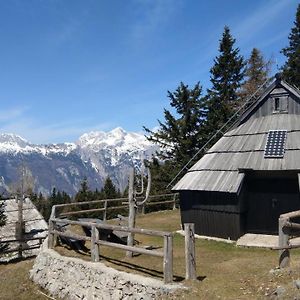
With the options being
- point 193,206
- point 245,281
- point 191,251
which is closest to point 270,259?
point 245,281

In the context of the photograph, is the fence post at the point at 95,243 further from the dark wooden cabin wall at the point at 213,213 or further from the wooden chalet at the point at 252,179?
the dark wooden cabin wall at the point at 213,213

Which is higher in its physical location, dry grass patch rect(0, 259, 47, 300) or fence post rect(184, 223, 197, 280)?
fence post rect(184, 223, 197, 280)

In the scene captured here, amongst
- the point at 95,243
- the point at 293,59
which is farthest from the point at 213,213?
the point at 293,59

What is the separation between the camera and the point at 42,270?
50.7 feet

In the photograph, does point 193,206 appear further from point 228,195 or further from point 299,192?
point 299,192

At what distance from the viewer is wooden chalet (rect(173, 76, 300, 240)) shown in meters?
18.0

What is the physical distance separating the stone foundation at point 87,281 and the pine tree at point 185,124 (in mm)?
25559

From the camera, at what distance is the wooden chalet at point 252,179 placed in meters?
18.0

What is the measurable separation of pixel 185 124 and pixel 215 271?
1110 inches

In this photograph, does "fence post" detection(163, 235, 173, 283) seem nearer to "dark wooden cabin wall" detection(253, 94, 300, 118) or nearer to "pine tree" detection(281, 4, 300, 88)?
"dark wooden cabin wall" detection(253, 94, 300, 118)

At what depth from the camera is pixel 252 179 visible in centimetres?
1883

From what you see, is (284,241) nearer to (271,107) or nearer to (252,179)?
(252,179)

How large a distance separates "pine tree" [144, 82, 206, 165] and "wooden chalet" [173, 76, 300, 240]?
19274mm

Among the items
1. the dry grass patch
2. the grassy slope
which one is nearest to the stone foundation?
the dry grass patch
